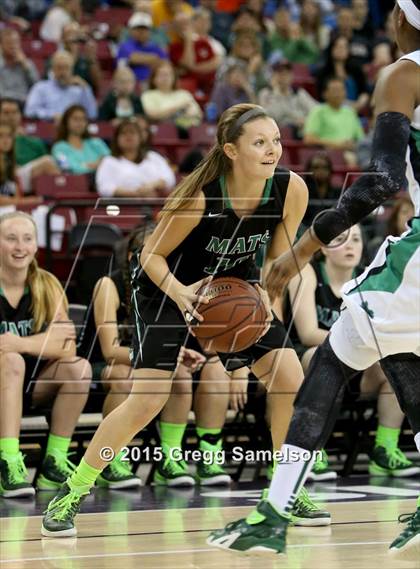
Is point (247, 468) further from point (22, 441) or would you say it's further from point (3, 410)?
point (3, 410)

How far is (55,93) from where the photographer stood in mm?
11109

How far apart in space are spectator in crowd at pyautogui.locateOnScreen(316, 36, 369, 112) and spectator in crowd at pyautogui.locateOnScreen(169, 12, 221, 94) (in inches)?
50.6

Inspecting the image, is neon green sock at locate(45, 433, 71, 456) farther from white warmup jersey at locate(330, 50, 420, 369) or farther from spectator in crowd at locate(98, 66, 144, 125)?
spectator in crowd at locate(98, 66, 144, 125)

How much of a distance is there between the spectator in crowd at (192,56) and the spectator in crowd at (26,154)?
11.5 ft

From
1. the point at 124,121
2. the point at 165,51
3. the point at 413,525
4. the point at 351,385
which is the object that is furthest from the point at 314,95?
the point at 413,525

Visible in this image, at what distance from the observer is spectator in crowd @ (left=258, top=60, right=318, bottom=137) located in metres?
12.1

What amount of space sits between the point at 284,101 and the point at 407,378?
28.8 feet

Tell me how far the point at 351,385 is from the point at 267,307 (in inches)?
93.8

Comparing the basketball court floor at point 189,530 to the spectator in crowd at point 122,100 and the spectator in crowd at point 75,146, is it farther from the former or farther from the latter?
the spectator in crowd at point 122,100

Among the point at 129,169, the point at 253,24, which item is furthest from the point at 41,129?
the point at 253,24

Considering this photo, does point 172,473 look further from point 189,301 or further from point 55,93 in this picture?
point 55,93

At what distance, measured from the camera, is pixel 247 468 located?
695 cm

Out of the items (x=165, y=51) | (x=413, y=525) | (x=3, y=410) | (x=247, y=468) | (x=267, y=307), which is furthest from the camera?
(x=165, y=51)

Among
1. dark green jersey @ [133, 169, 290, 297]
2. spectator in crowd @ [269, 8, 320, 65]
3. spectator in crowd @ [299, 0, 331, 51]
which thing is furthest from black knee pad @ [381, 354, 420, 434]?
spectator in crowd @ [299, 0, 331, 51]
